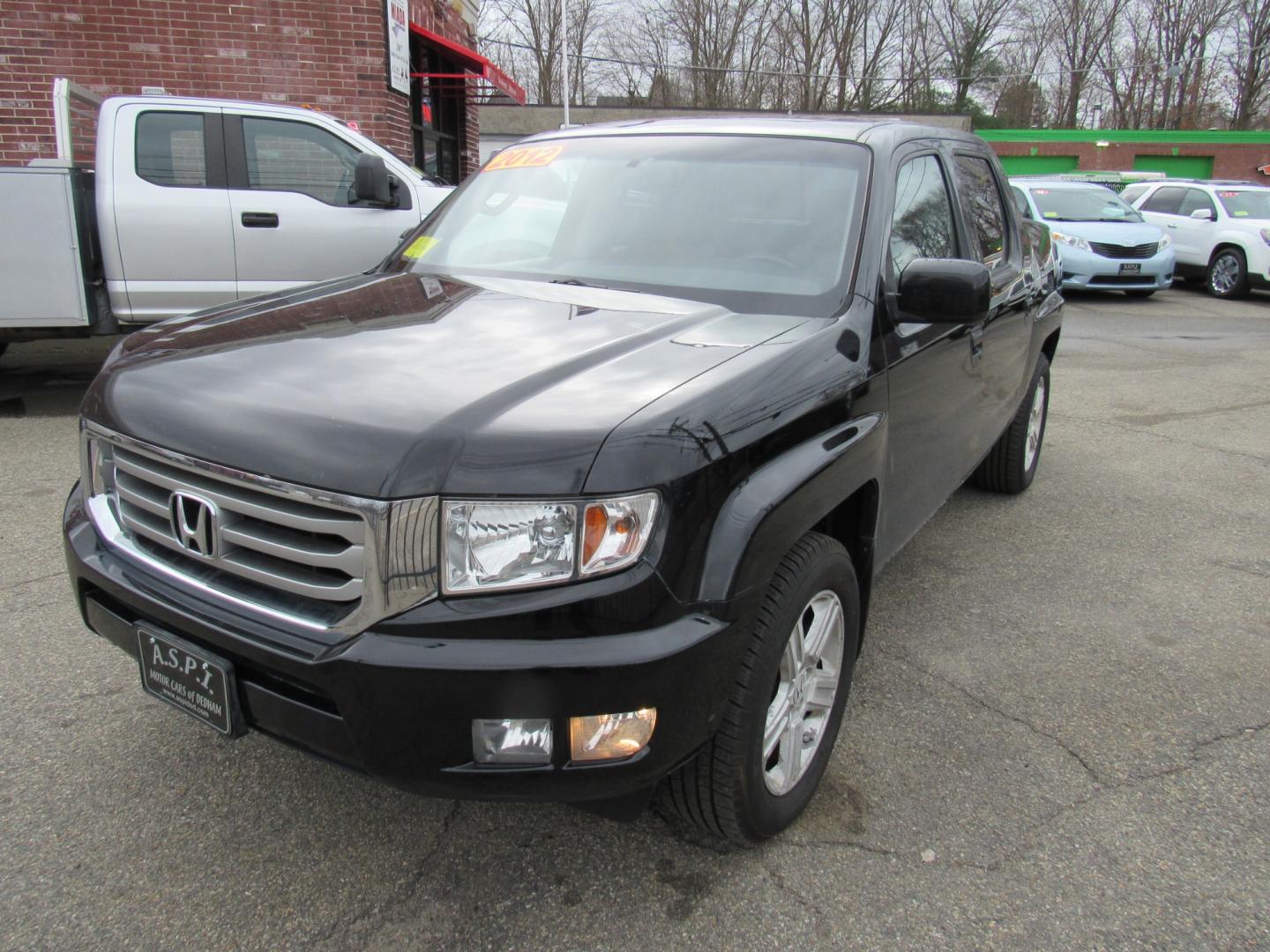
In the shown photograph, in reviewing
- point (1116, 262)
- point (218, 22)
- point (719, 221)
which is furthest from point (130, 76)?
point (1116, 262)

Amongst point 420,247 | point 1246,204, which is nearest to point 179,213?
point 420,247

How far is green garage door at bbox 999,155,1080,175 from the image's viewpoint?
36312mm

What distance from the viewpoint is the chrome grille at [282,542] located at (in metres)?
1.77

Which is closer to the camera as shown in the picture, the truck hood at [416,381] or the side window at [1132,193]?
the truck hood at [416,381]

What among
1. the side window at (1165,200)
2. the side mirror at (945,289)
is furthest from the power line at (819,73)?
the side mirror at (945,289)

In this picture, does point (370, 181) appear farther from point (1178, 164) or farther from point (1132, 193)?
point (1178, 164)

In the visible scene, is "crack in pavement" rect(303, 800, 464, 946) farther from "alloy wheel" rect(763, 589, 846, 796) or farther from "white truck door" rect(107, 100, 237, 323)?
"white truck door" rect(107, 100, 237, 323)

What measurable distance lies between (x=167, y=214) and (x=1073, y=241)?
1205 centimetres

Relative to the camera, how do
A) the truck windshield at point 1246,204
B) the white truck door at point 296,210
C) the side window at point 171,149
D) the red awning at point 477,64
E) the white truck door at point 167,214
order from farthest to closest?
the truck windshield at point 1246,204 → the red awning at point 477,64 → the white truck door at point 296,210 → the side window at point 171,149 → the white truck door at point 167,214

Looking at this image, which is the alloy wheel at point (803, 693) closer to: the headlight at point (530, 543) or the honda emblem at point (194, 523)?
the headlight at point (530, 543)

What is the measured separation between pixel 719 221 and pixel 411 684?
180 centimetres

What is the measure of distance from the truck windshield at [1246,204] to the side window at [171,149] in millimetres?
14911

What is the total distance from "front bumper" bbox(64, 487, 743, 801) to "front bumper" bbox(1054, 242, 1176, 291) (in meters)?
13.6

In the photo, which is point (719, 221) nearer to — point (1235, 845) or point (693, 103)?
point (1235, 845)
